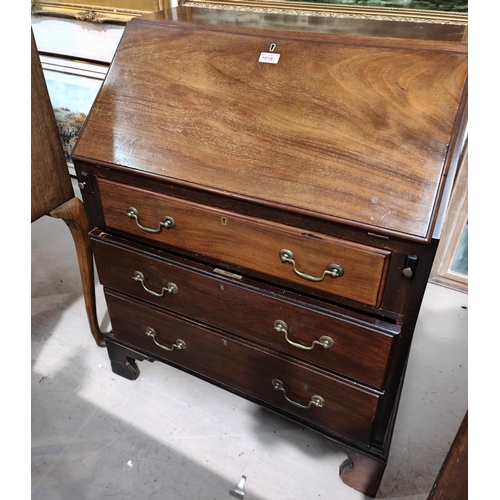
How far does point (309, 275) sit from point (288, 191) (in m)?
0.17

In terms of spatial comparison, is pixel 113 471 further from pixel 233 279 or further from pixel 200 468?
pixel 233 279

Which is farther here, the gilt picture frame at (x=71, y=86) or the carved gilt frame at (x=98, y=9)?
the gilt picture frame at (x=71, y=86)

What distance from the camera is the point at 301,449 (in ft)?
4.13

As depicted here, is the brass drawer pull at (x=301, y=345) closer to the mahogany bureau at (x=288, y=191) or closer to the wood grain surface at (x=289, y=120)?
the mahogany bureau at (x=288, y=191)

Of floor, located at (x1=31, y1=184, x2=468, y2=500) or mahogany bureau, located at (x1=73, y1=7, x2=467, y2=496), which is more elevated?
mahogany bureau, located at (x1=73, y1=7, x2=467, y2=496)

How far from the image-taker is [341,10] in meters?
1.28

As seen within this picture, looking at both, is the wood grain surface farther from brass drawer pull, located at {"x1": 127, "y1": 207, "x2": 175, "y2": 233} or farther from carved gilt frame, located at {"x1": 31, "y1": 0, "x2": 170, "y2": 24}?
carved gilt frame, located at {"x1": 31, "y1": 0, "x2": 170, "y2": 24}

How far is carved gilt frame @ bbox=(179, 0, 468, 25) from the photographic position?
3.93ft

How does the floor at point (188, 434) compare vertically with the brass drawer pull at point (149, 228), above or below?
below

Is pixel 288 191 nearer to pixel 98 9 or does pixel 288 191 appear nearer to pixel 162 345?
pixel 162 345

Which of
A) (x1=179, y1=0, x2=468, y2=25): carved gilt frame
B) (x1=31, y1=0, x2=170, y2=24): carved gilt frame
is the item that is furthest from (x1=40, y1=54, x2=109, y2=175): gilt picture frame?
(x1=179, y1=0, x2=468, y2=25): carved gilt frame

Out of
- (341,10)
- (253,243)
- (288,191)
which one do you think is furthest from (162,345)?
(341,10)

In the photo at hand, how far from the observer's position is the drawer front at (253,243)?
0.82 m

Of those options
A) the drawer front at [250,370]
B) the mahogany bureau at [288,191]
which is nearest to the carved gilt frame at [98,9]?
the mahogany bureau at [288,191]
